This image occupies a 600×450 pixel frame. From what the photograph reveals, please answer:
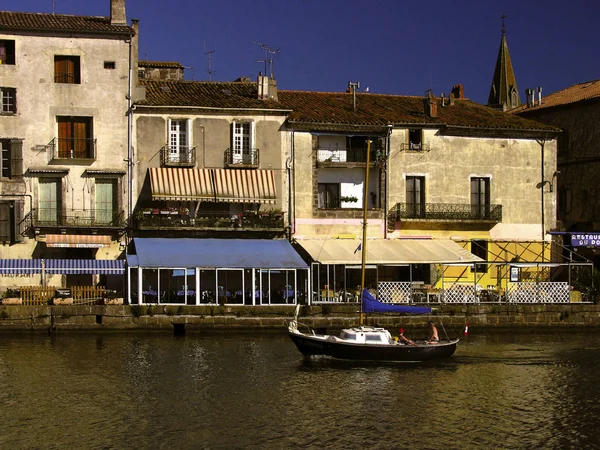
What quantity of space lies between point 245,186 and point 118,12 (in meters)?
11.3

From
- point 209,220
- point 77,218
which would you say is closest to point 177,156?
point 209,220

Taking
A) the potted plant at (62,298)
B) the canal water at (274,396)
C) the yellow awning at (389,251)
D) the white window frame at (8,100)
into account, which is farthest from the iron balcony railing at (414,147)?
the white window frame at (8,100)

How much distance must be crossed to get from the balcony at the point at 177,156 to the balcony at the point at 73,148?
11.6ft

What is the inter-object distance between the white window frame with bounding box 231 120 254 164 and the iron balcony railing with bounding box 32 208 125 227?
21.9 feet

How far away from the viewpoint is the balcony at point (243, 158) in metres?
53.5

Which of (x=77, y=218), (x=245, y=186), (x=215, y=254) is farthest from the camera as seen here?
(x=245, y=186)

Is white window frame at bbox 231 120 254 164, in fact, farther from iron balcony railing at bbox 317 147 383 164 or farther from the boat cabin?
the boat cabin

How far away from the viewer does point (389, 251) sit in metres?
52.6

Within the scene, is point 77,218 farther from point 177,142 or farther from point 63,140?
point 177,142

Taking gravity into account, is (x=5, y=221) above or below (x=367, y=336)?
above

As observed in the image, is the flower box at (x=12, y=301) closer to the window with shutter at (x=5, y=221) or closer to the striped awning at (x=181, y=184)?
the window with shutter at (x=5, y=221)

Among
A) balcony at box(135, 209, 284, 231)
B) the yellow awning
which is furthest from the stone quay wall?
balcony at box(135, 209, 284, 231)

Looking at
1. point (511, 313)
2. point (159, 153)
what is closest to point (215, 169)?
point (159, 153)

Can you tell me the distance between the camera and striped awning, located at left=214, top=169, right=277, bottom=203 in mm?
52656
